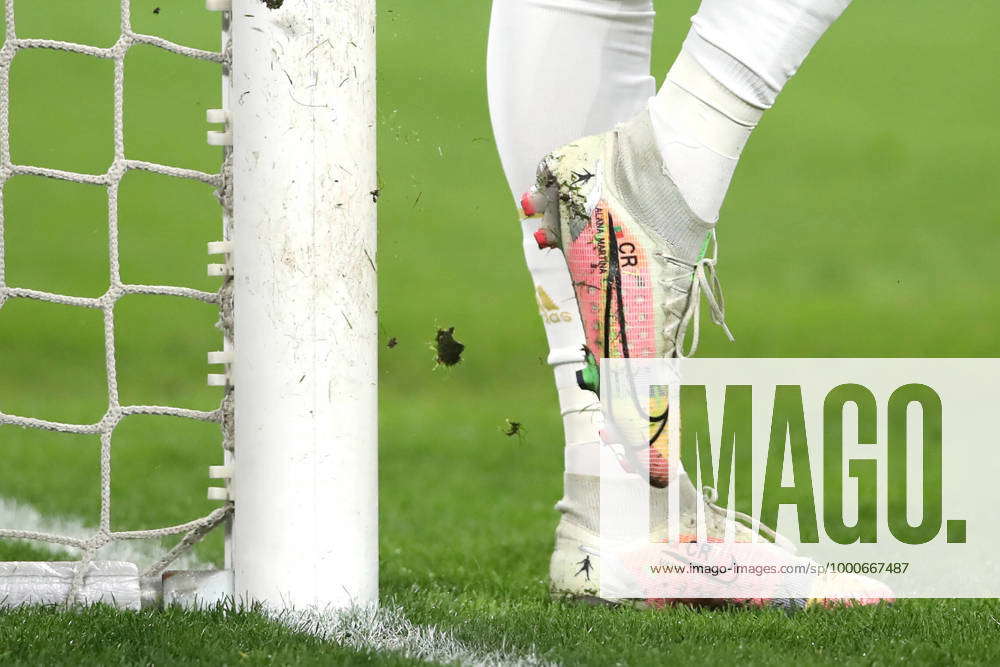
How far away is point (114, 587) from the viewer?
1400 millimetres

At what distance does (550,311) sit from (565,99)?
24cm

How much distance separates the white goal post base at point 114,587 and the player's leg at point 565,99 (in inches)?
17.4

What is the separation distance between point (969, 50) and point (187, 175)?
36.0ft

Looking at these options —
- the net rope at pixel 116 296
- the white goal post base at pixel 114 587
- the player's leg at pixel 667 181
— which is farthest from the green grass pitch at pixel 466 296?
the player's leg at pixel 667 181

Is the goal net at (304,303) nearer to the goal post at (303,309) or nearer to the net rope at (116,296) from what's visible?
the goal post at (303,309)

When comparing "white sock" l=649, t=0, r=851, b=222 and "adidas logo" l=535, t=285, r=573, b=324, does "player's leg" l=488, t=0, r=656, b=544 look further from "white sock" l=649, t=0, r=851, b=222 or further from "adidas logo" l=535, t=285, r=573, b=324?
"white sock" l=649, t=0, r=851, b=222

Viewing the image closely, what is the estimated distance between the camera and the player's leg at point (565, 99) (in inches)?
62.5

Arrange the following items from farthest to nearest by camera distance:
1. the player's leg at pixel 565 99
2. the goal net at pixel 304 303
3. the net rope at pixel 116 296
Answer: the player's leg at pixel 565 99 < the net rope at pixel 116 296 < the goal net at pixel 304 303

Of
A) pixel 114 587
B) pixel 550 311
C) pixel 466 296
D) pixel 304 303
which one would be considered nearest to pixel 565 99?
pixel 550 311

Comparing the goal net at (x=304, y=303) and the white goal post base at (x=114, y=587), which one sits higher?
the goal net at (x=304, y=303)

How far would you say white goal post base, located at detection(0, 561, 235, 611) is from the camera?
1377 millimetres

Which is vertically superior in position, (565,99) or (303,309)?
(565,99)

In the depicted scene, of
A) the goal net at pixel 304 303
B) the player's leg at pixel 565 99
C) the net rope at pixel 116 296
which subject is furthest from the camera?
the player's leg at pixel 565 99

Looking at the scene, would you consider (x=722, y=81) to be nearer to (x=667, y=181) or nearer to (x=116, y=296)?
(x=667, y=181)
